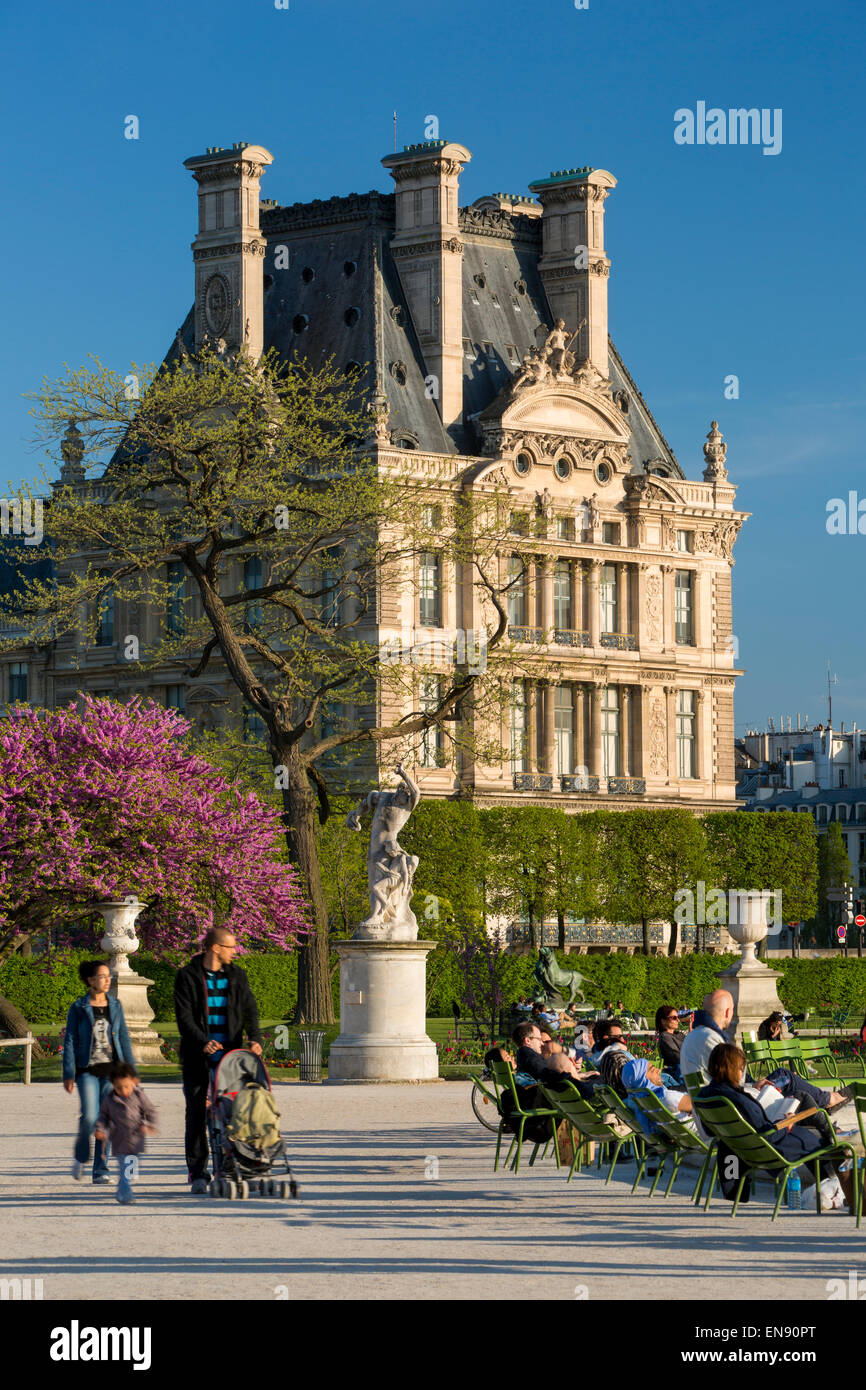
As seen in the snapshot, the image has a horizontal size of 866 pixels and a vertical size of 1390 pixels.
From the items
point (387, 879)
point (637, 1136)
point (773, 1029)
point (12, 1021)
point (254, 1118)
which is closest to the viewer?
point (254, 1118)

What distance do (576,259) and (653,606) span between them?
9.99 m

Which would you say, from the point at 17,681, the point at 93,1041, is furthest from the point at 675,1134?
the point at 17,681

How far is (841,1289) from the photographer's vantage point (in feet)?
37.0

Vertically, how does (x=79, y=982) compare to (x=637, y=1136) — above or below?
above

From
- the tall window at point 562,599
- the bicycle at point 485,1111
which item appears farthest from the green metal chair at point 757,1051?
the tall window at point 562,599

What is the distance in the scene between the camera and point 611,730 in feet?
241

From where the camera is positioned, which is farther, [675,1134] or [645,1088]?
[645,1088]

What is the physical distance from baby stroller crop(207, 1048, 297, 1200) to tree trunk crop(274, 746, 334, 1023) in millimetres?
19735

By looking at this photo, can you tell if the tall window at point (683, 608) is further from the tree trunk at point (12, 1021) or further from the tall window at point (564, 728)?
the tree trunk at point (12, 1021)

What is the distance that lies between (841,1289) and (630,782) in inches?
2420

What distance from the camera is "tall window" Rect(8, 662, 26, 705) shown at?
255ft

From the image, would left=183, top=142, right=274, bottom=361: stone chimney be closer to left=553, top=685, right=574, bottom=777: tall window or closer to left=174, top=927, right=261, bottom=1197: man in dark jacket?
left=553, top=685, right=574, bottom=777: tall window

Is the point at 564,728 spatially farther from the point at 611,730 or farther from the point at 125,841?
the point at 125,841
